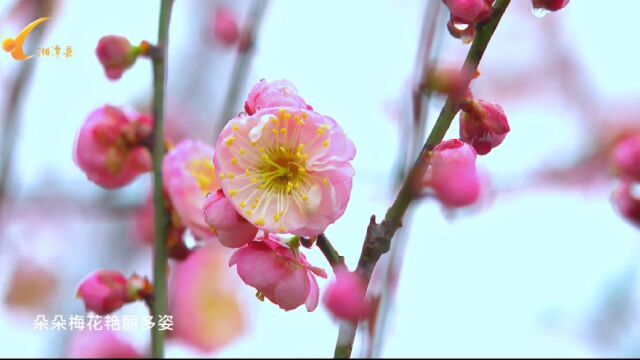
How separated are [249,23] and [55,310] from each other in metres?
0.80

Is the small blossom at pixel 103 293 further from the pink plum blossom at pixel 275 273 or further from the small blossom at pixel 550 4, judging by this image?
the small blossom at pixel 550 4

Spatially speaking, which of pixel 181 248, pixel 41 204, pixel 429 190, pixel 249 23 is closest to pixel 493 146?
pixel 429 190

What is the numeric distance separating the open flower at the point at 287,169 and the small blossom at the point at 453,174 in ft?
0.23

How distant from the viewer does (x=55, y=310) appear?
1.72 metres

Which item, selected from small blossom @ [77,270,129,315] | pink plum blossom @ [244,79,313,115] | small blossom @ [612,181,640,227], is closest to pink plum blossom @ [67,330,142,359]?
small blossom @ [77,270,129,315]

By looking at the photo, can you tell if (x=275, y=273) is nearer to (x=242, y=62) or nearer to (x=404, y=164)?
(x=404, y=164)

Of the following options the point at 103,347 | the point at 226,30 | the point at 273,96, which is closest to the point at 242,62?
the point at 226,30

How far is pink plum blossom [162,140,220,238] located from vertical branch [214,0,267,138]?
12cm

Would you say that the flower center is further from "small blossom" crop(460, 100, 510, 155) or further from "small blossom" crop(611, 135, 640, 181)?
"small blossom" crop(611, 135, 640, 181)

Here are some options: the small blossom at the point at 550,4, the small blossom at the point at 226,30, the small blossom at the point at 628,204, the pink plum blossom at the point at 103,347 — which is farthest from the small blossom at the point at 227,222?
the small blossom at the point at 226,30

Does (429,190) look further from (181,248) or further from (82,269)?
(82,269)

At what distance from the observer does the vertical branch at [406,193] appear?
51 cm

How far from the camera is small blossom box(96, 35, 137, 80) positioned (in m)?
0.82

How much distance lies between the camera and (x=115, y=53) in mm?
824
